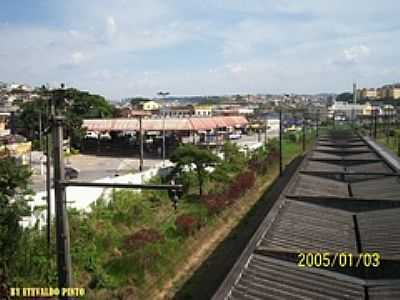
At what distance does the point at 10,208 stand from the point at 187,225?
8.57 meters

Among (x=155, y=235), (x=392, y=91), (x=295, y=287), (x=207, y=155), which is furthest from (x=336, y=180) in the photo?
(x=392, y=91)

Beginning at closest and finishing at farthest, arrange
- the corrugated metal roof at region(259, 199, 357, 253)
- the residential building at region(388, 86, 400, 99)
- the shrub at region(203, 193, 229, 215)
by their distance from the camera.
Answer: the corrugated metal roof at region(259, 199, 357, 253)
the shrub at region(203, 193, 229, 215)
the residential building at region(388, 86, 400, 99)

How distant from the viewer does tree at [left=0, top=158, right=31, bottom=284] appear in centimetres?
1085

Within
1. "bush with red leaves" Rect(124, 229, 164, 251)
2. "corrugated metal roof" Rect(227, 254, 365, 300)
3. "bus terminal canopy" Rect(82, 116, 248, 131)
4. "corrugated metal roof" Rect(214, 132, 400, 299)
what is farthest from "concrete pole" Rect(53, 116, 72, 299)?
"bus terminal canopy" Rect(82, 116, 248, 131)

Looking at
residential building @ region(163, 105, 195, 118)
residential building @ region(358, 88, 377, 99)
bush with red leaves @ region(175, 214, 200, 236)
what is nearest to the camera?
bush with red leaves @ region(175, 214, 200, 236)

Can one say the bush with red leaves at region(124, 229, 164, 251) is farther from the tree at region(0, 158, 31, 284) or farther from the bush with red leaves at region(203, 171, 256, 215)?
the bush with red leaves at region(203, 171, 256, 215)

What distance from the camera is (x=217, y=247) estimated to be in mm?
18016

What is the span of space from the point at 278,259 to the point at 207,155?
1665cm

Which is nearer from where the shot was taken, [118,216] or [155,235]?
[155,235]

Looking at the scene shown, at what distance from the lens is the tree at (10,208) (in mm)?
10852

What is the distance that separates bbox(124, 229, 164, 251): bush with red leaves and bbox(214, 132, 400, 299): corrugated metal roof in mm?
4296

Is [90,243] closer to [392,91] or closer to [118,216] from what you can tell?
[118,216]

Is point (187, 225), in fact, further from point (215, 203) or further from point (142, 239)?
point (215, 203)
